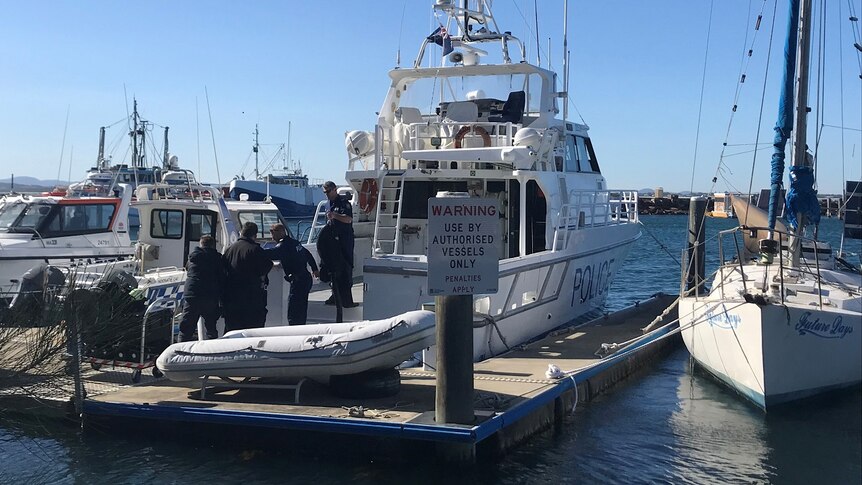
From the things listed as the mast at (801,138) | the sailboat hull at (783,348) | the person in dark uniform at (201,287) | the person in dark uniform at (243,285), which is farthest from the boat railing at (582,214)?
the person in dark uniform at (201,287)

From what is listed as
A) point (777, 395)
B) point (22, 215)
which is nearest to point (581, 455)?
point (777, 395)

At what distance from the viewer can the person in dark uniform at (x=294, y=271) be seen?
377 inches

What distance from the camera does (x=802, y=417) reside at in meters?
10.0

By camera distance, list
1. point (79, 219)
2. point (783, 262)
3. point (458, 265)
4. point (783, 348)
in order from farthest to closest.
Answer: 1. point (79, 219)
2. point (783, 262)
3. point (783, 348)
4. point (458, 265)

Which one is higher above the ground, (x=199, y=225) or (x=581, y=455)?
(x=199, y=225)

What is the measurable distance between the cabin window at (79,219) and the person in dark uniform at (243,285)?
29.8 feet

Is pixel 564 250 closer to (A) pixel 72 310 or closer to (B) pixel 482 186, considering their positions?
(B) pixel 482 186

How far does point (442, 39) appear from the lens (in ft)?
49.1


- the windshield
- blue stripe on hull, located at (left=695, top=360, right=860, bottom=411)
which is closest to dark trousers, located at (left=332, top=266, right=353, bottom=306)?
blue stripe on hull, located at (left=695, top=360, right=860, bottom=411)

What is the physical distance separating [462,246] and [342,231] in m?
4.16

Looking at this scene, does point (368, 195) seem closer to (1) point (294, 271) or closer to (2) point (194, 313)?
(1) point (294, 271)

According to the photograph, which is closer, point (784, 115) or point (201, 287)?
point (201, 287)

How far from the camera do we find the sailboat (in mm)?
9859

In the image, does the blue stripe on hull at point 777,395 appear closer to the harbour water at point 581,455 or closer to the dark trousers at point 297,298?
the harbour water at point 581,455
